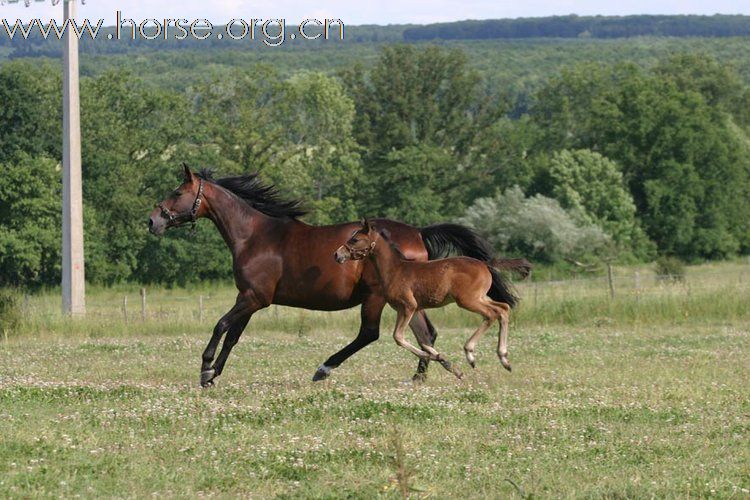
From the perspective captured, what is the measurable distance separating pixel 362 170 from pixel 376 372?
58673mm

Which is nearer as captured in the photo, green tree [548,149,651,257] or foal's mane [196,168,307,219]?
foal's mane [196,168,307,219]

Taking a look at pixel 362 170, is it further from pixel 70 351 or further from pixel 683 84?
pixel 70 351

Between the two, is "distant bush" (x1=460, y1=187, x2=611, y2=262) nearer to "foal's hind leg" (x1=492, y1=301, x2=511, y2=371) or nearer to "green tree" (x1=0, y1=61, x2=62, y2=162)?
"green tree" (x1=0, y1=61, x2=62, y2=162)

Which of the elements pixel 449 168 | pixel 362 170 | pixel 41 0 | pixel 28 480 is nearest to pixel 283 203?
pixel 28 480

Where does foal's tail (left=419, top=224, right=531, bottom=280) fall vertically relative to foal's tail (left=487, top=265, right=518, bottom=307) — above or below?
above

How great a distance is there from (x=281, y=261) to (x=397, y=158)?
5896 cm

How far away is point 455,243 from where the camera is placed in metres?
16.3

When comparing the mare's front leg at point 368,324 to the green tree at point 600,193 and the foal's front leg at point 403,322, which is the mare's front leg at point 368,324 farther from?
the green tree at point 600,193

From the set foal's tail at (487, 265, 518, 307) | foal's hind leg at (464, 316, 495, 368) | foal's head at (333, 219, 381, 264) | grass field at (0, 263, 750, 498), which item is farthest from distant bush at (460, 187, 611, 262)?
foal's head at (333, 219, 381, 264)

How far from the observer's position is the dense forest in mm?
58094

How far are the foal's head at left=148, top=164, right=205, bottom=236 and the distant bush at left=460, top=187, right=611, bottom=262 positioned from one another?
5186cm

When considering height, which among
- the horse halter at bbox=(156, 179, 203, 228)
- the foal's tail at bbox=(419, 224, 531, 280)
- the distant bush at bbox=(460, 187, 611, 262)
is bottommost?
the distant bush at bbox=(460, 187, 611, 262)

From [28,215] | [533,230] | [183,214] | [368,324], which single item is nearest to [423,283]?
[368,324]

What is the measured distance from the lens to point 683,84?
3853 inches
